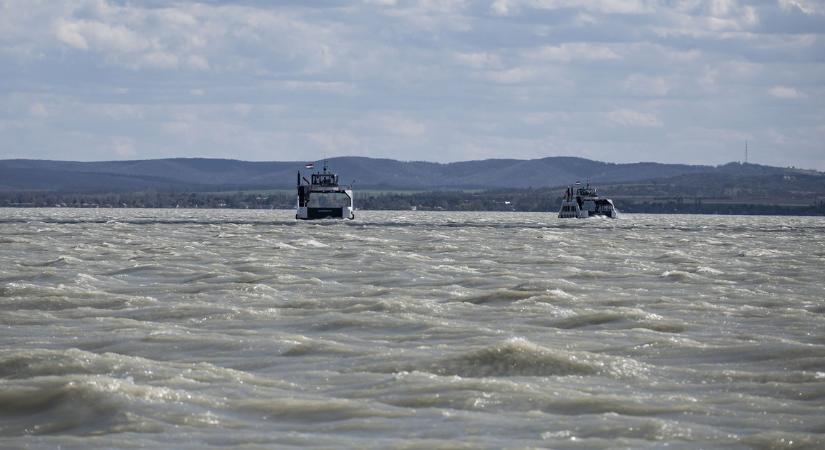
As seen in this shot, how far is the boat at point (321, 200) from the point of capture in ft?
447

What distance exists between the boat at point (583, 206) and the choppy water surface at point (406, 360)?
475 ft

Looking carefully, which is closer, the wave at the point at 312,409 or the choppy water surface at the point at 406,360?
the choppy water surface at the point at 406,360

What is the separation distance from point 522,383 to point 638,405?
180 centimetres

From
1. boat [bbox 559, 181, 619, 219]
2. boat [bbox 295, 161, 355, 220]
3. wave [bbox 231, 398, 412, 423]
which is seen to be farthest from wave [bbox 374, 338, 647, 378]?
boat [bbox 559, 181, 619, 219]

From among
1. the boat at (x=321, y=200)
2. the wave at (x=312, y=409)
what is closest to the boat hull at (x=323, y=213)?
the boat at (x=321, y=200)

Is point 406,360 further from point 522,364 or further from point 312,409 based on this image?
point 312,409

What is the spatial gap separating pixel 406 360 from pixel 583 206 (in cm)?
16776

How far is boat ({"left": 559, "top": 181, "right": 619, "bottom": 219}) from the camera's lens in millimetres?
183000

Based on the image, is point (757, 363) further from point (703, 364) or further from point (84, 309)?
point (84, 309)

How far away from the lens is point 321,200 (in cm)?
14200

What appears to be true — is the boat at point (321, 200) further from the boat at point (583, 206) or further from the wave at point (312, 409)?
the wave at point (312, 409)

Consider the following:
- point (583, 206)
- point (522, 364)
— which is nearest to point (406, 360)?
point (522, 364)

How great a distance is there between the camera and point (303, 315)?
26.4 metres

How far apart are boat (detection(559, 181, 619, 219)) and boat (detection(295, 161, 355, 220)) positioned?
45.1m
